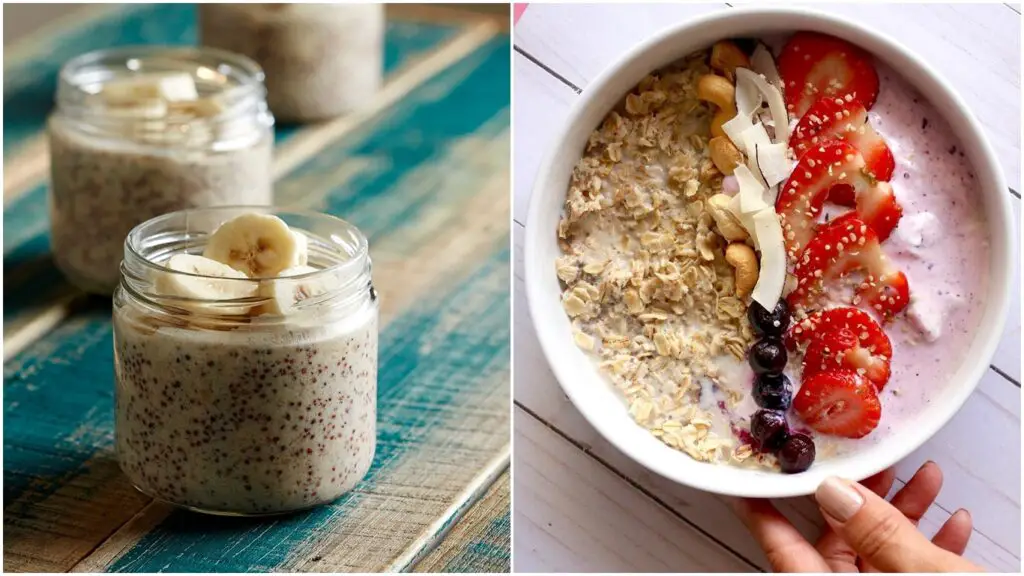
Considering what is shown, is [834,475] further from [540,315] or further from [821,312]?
[540,315]

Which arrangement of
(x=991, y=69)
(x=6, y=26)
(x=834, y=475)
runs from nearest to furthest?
(x=834, y=475), (x=991, y=69), (x=6, y=26)

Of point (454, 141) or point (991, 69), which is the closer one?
point (991, 69)

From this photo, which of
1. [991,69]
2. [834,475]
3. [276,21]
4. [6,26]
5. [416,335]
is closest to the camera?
[834,475]

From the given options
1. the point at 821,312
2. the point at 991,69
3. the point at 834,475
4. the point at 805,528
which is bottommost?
the point at 805,528

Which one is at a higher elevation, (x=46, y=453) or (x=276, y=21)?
(x=276, y=21)

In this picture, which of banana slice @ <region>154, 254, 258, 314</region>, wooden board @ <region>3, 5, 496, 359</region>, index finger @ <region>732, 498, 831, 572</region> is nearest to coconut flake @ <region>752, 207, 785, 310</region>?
index finger @ <region>732, 498, 831, 572</region>

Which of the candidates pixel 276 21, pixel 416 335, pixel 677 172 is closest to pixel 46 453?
pixel 416 335

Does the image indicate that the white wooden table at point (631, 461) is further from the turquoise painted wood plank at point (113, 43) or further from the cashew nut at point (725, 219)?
the turquoise painted wood plank at point (113, 43)

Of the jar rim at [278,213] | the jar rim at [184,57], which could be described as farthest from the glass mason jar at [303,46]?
the jar rim at [278,213]
